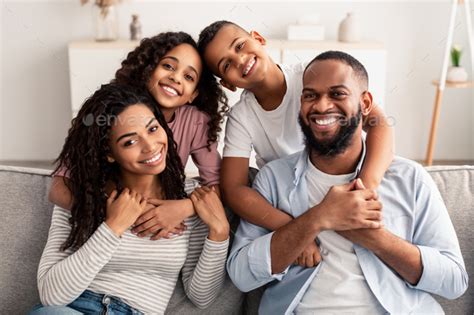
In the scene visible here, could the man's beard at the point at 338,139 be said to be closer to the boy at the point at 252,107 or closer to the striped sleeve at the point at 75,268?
the boy at the point at 252,107

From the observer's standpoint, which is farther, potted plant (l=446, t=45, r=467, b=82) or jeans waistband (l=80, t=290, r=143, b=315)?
potted plant (l=446, t=45, r=467, b=82)

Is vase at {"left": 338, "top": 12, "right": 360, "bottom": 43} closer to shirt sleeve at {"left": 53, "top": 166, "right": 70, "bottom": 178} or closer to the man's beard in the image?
the man's beard

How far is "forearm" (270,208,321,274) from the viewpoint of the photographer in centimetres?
140

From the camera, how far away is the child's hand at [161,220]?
150 centimetres

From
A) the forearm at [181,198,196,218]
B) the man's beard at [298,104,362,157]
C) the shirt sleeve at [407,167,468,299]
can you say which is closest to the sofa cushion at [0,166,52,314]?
the forearm at [181,198,196,218]

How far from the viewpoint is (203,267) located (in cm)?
152

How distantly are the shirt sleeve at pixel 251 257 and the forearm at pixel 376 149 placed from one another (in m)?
0.27

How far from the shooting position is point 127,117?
1.52 metres

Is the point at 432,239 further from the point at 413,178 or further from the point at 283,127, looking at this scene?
the point at 283,127

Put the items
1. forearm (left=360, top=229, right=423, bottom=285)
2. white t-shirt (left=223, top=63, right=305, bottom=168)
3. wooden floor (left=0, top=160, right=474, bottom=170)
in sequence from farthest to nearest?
1. wooden floor (left=0, top=160, right=474, bottom=170)
2. white t-shirt (left=223, top=63, right=305, bottom=168)
3. forearm (left=360, top=229, right=423, bottom=285)

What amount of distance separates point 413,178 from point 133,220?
730 mm

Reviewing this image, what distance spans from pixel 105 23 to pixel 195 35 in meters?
0.62

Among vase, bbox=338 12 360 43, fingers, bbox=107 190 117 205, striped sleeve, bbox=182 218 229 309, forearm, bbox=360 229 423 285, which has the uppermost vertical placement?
vase, bbox=338 12 360 43

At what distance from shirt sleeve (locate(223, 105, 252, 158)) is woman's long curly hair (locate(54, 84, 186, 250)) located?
8.5 inches
